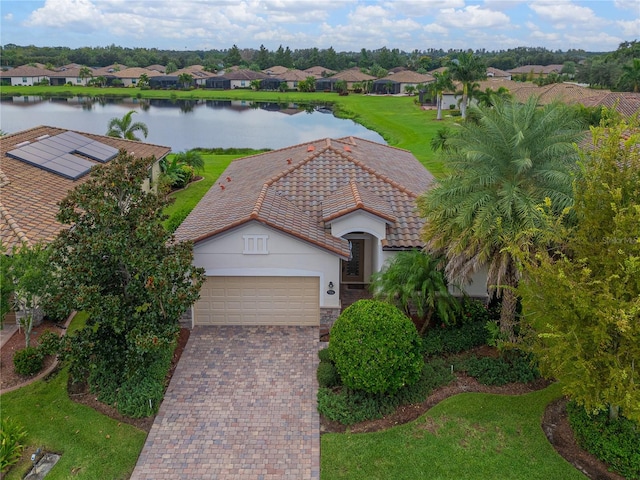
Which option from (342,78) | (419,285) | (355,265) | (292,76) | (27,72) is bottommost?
(355,265)

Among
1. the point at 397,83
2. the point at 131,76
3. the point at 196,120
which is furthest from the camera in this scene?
the point at 131,76

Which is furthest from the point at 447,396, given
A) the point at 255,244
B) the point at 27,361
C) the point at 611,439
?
the point at 27,361

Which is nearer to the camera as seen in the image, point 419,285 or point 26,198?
point 419,285

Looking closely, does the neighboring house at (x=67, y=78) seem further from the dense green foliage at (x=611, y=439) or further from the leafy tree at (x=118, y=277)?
the dense green foliage at (x=611, y=439)

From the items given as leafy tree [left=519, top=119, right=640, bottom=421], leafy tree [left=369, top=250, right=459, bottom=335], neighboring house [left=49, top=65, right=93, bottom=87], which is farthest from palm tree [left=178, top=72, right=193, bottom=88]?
leafy tree [left=519, top=119, right=640, bottom=421]

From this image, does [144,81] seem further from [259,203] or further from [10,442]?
[10,442]
